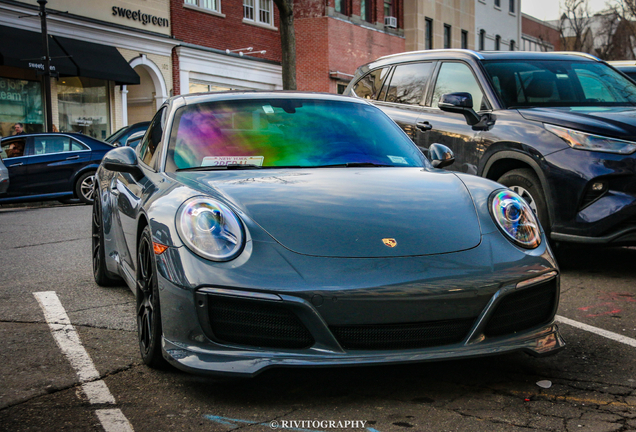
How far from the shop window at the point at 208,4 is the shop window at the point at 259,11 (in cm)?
154

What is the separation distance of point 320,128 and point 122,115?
67.7 feet

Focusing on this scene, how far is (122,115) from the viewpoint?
24.2 meters

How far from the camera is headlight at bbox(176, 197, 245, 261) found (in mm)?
3232

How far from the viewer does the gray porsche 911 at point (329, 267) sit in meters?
3.10

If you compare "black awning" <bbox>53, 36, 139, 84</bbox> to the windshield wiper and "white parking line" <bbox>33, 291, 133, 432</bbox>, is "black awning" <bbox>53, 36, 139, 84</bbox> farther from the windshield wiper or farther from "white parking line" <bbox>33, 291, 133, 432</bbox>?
the windshield wiper

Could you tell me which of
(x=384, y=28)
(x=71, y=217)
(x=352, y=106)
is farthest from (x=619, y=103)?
(x=384, y=28)

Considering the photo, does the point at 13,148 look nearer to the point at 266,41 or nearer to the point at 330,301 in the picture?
the point at 330,301

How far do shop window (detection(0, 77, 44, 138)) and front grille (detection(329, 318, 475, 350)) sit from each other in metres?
19.6

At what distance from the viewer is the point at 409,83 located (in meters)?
8.27

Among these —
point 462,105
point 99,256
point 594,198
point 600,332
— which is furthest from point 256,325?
point 462,105

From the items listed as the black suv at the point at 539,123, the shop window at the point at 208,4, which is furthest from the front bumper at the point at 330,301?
the shop window at the point at 208,4

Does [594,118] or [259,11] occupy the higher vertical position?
[259,11]

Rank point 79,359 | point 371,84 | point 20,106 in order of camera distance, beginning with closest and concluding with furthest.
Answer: point 79,359, point 371,84, point 20,106

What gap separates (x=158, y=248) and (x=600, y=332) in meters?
2.55
